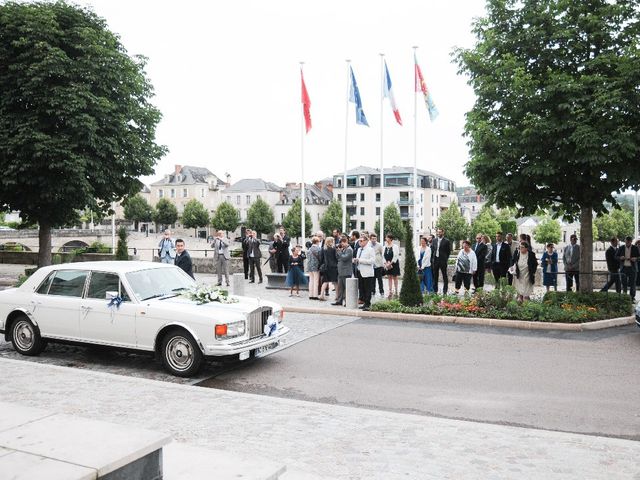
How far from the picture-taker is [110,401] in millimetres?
7008

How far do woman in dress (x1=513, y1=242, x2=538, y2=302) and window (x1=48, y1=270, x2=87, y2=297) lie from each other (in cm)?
1075

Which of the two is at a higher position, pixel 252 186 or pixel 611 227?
pixel 252 186

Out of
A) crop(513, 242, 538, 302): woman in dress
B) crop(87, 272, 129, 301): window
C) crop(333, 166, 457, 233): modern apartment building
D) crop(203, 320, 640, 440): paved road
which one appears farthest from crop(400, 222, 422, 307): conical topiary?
crop(333, 166, 457, 233): modern apartment building

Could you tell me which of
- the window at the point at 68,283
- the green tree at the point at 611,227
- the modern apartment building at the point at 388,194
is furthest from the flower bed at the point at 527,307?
the green tree at the point at 611,227

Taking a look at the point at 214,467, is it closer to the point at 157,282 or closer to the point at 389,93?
the point at 157,282

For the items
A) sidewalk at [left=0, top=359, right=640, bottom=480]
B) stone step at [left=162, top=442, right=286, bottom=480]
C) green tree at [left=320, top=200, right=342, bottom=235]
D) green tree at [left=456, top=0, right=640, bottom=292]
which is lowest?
sidewalk at [left=0, top=359, right=640, bottom=480]

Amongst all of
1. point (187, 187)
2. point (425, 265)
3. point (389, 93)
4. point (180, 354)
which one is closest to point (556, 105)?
point (425, 265)

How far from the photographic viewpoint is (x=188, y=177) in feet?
397

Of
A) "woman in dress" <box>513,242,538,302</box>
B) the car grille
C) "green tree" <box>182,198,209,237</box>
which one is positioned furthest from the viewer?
"green tree" <box>182,198,209,237</box>

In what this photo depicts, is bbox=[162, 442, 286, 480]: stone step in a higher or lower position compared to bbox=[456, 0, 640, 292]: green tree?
lower

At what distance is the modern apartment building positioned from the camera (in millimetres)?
106562

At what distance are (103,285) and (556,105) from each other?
11298 mm

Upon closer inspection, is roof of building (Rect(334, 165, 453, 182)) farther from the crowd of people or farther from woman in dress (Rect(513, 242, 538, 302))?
woman in dress (Rect(513, 242, 538, 302))

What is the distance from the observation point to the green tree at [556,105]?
13281mm
